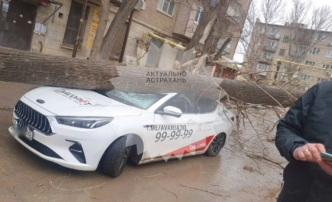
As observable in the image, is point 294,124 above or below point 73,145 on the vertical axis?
above

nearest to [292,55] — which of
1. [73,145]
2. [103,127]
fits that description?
[103,127]

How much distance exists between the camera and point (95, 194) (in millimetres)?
3619

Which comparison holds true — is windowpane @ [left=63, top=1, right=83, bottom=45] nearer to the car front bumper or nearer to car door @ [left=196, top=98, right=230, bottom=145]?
car door @ [left=196, top=98, right=230, bottom=145]

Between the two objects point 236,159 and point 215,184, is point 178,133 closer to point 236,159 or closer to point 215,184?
point 215,184

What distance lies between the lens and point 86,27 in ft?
47.3

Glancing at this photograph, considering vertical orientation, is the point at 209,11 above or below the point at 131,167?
above

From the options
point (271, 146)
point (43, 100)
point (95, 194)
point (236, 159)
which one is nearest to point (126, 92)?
point (43, 100)


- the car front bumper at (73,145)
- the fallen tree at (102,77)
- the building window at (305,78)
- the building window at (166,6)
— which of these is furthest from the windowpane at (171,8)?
the car front bumper at (73,145)

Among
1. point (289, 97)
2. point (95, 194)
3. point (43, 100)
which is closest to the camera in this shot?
point (95, 194)

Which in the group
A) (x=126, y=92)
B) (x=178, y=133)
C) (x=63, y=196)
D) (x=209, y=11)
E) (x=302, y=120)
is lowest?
(x=63, y=196)

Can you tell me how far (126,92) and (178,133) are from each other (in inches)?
43.5

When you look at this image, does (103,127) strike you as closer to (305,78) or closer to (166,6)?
(305,78)

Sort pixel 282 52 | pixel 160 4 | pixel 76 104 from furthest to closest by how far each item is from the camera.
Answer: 1. pixel 282 52
2. pixel 160 4
3. pixel 76 104

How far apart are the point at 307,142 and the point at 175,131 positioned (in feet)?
9.99
